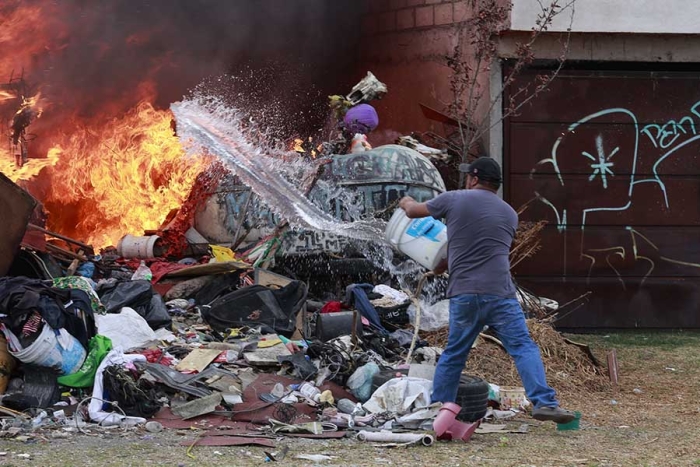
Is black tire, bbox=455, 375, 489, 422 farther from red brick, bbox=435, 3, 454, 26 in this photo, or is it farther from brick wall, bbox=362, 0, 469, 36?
red brick, bbox=435, 3, 454, 26

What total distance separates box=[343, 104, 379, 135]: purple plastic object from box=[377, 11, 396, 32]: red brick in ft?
8.94

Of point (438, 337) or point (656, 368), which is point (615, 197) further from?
point (438, 337)

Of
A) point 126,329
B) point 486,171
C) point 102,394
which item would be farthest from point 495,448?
point 126,329

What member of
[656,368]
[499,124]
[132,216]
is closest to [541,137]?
[499,124]

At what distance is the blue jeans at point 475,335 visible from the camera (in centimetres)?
621

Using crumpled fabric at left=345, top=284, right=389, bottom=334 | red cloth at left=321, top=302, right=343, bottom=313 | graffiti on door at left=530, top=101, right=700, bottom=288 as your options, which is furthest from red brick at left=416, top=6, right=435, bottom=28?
red cloth at left=321, top=302, right=343, bottom=313

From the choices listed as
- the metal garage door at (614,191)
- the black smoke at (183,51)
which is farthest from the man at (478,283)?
the black smoke at (183,51)

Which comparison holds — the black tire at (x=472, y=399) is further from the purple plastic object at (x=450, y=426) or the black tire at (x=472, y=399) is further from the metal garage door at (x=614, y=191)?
the metal garage door at (x=614, y=191)

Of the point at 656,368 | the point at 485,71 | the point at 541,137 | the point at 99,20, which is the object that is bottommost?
the point at 656,368

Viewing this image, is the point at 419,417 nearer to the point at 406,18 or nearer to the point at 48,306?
the point at 48,306

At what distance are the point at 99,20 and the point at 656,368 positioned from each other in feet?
27.3

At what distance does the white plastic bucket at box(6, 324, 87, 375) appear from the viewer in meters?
6.79

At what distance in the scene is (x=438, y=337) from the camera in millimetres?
8992

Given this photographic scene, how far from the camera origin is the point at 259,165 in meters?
10.4
